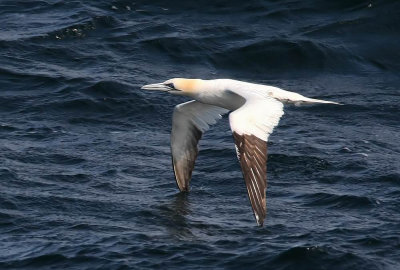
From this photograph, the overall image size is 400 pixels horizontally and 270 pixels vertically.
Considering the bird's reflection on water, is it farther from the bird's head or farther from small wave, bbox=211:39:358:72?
small wave, bbox=211:39:358:72

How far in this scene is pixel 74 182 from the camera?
14.6 metres

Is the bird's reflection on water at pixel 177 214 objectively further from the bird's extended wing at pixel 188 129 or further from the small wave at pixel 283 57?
the small wave at pixel 283 57

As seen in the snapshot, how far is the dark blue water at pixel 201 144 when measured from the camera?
12.5 m

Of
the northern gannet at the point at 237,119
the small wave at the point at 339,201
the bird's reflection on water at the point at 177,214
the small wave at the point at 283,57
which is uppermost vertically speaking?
the northern gannet at the point at 237,119

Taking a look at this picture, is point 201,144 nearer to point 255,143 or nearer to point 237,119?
point 237,119

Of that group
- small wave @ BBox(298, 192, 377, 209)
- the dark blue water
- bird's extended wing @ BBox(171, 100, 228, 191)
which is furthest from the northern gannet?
small wave @ BBox(298, 192, 377, 209)

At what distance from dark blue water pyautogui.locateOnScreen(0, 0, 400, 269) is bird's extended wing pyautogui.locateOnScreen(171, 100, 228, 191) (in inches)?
13.0

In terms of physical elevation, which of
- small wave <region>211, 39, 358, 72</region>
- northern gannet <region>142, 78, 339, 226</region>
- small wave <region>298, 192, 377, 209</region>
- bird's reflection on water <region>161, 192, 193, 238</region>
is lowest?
bird's reflection on water <region>161, 192, 193, 238</region>

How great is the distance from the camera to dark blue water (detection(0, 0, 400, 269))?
12453mm

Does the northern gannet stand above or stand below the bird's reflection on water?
above

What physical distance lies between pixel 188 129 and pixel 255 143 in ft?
8.60

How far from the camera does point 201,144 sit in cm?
1642

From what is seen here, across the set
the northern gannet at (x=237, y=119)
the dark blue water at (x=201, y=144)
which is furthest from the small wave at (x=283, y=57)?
the northern gannet at (x=237, y=119)

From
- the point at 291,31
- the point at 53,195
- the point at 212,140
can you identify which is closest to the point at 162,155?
the point at 212,140
